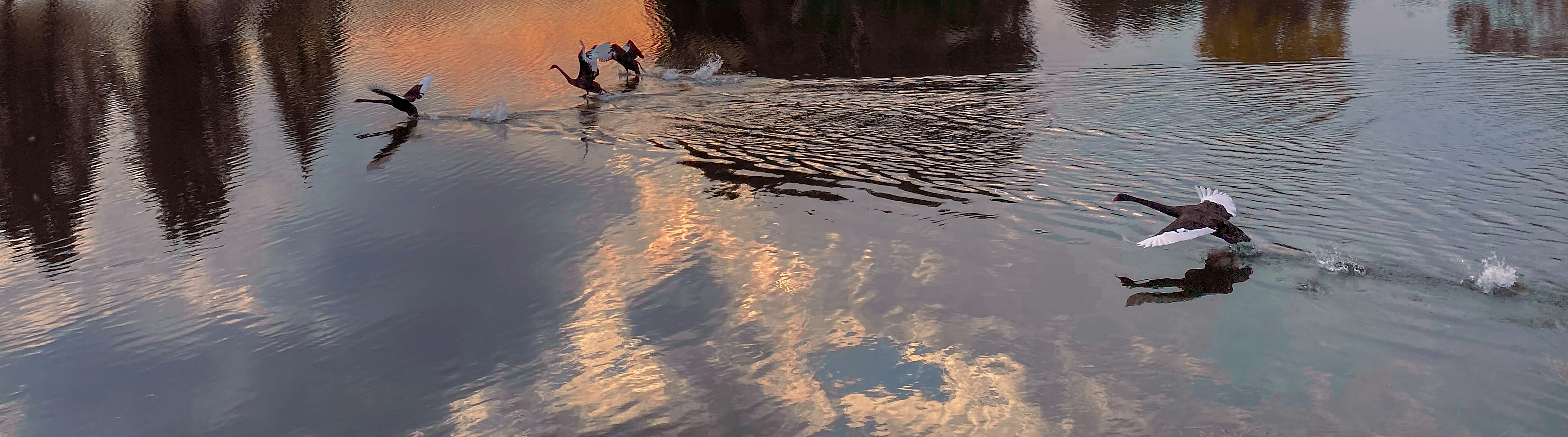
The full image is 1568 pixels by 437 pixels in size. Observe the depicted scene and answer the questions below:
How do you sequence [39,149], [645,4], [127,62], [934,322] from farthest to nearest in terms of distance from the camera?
[645,4] < [127,62] < [39,149] < [934,322]

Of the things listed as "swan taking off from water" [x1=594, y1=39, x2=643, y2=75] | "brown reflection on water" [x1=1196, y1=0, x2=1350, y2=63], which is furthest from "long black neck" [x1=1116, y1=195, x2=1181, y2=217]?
"swan taking off from water" [x1=594, y1=39, x2=643, y2=75]

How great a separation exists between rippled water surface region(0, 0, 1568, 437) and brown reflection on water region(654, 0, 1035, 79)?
21 cm

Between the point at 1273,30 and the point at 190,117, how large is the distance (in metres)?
14.4

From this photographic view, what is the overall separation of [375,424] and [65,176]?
7481 millimetres

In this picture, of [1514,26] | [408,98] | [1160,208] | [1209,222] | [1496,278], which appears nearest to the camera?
[1496,278]

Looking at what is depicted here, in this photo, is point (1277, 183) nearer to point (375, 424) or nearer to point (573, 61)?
point (375, 424)

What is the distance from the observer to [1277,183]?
7785 millimetres

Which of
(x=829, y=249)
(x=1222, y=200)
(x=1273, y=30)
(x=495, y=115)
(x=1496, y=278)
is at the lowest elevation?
(x=1496, y=278)

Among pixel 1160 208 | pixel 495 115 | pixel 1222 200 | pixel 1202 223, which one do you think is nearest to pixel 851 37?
pixel 495 115

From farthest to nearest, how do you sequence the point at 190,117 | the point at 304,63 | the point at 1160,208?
the point at 304,63
the point at 190,117
the point at 1160,208

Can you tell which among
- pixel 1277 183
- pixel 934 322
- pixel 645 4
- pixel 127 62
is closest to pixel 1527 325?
pixel 1277 183

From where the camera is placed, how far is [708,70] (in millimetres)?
13031

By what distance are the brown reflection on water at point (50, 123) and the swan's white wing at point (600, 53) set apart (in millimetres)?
5235

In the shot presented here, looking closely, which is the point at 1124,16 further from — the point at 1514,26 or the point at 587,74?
the point at 587,74
